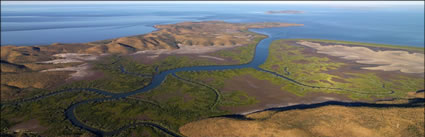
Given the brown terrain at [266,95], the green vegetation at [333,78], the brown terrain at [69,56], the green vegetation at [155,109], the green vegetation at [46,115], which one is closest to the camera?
the green vegetation at [46,115]

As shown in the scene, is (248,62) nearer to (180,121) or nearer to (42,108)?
(180,121)

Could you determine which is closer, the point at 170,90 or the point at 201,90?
the point at 170,90

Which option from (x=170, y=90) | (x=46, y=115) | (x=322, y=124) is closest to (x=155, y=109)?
(x=170, y=90)

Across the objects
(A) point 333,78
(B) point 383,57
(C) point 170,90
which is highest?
(B) point 383,57

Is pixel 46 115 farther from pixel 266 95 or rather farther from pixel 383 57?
pixel 383 57

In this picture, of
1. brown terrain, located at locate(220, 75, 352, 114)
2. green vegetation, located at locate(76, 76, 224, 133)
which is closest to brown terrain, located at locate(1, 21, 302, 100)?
green vegetation, located at locate(76, 76, 224, 133)

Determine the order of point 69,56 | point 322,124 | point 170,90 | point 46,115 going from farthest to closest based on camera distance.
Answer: point 69,56, point 170,90, point 46,115, point 322,124

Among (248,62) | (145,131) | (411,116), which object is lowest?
(145,131)

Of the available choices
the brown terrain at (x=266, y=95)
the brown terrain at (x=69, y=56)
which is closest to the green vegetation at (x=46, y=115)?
the brown terrain at (x=69, y=56)

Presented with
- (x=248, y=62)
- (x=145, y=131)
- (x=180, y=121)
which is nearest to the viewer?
(x=145, y=131)

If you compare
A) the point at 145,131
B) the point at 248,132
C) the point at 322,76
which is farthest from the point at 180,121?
the point at 322,76

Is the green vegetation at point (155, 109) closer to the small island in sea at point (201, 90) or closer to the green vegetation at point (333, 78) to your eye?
the small island in sea at point (201, 90)
